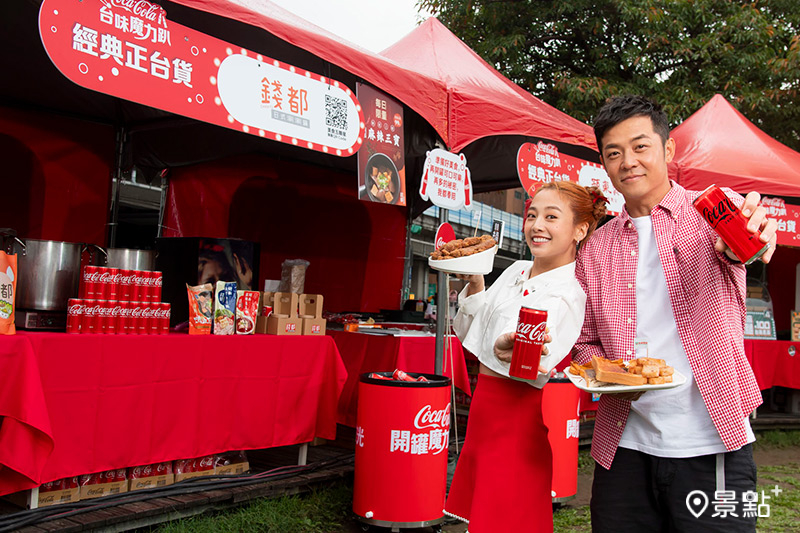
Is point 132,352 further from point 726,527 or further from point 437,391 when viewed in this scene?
point 726,527

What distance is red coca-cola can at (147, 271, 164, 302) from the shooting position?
162 inches

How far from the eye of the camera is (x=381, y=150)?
4727 mm

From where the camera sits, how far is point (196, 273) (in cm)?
487

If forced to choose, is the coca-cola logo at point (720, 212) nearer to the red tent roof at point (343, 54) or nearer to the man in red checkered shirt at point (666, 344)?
the man in red checkered shirt at point (666, 344)

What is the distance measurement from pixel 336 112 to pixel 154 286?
1623mm

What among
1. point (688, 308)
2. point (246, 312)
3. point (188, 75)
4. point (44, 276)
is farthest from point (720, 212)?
point (44, 276)

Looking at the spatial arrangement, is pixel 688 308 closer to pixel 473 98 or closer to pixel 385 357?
pixel 473 98

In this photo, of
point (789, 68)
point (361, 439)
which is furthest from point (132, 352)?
point (789, 68)

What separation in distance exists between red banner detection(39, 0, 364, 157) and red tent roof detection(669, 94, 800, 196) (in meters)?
5.30

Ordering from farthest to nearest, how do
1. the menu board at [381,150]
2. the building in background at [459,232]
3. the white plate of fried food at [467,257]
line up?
the building in background at [459,232]
the menu board at [381,150]
the white plate of fried food at [467,257]

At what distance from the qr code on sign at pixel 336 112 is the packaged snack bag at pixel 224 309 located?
1344 mm

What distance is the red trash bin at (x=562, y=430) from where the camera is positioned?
4.87m

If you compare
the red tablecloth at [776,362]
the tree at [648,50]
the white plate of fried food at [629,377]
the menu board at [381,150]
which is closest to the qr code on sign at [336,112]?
the menu board at [381,150]

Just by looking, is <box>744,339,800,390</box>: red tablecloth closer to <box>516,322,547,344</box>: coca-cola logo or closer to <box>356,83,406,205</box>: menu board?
<box>356,83,406,205</box>: menu board
